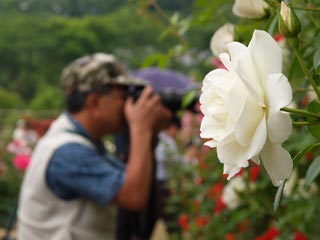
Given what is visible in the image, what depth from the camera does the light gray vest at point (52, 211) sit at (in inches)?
66.2

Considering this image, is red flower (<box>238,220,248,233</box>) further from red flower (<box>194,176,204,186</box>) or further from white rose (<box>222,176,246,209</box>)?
red flower (<box>194,176,204,186</box>)

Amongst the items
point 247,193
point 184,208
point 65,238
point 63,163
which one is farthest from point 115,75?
point 184,208

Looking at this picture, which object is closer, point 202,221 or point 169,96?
point 169,96

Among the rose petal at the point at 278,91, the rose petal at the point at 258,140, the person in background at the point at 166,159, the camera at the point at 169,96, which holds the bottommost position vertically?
the person in background at the point at 166,159

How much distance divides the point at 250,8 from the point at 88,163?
1.15 m

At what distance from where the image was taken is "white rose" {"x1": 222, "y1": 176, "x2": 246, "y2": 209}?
4.74ft

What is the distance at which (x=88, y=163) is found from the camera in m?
1.67

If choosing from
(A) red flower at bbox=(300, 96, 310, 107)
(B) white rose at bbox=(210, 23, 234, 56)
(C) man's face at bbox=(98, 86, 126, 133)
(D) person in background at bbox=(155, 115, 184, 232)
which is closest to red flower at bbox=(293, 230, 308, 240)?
(A) red flower at bbox=(300, 96, 310, 107)

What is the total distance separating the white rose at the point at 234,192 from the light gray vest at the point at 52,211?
421mm

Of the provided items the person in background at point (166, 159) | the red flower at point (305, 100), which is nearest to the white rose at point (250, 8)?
the red flower at point (305, 100)

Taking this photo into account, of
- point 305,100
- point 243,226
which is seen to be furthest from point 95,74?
point 305,100

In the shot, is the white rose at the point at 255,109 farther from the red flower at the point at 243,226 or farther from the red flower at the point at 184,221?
the red flower at the point at 184,221

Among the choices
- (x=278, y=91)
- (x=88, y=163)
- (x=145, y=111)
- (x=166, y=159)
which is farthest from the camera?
(x=166, y=159)

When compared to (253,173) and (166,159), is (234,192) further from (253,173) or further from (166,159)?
(166,159)
